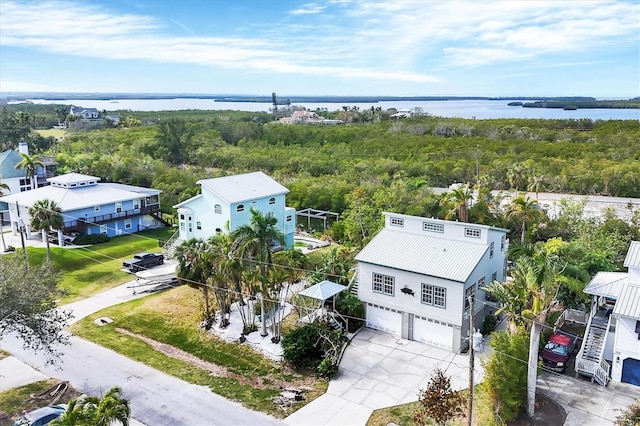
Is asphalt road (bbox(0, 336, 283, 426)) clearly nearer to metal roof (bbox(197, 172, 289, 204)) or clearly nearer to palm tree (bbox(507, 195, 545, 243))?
metal roof (bbox(197, 172, 289, 204))

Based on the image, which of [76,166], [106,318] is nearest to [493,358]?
[106,318]

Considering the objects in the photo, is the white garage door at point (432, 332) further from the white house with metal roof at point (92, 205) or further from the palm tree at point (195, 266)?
the white house with metal roof at point (92, 205)

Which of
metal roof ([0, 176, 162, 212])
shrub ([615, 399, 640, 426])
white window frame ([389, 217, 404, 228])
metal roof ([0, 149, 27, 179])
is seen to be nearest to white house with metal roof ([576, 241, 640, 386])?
shrub ([615, 399, 640, 426])

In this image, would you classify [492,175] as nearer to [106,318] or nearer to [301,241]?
[301,241]

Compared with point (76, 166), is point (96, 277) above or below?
below

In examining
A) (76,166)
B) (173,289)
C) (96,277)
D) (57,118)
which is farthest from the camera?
(57,118)

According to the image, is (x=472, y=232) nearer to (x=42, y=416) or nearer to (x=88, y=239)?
(x=42, y=416)
